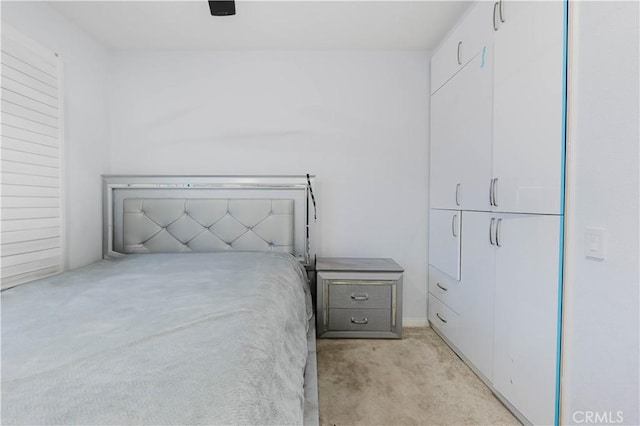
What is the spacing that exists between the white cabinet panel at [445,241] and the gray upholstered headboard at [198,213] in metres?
1.01

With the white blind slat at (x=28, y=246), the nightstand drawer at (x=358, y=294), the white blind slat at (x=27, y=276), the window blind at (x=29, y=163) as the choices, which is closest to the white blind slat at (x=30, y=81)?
the window blind at (x=29, y=163)

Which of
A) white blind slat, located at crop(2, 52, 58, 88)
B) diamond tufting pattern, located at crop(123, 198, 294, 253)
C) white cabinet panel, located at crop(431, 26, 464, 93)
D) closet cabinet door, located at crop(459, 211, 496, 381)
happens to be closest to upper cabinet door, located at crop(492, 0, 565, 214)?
closet cabinet door, located at crop(459, 211, 496, 381)

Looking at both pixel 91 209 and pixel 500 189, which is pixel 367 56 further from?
pixel 91 209

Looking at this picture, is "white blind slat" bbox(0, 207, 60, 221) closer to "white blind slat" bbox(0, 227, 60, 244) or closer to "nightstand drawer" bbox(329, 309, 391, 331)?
"white blind slat" bbox(0, 227, 60, 244)

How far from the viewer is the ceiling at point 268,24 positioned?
83.1 inches

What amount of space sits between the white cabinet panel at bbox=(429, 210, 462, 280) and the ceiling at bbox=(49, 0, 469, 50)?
138 centimetres

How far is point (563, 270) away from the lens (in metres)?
1.30

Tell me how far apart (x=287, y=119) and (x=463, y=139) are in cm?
141

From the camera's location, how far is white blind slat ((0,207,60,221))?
5.92 feet

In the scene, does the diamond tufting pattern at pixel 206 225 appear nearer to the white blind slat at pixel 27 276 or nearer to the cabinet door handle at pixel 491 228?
the white blind slat at pixel 27 276

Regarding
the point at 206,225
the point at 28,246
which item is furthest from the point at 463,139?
the point at 28,246

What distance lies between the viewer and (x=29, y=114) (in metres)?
1.94

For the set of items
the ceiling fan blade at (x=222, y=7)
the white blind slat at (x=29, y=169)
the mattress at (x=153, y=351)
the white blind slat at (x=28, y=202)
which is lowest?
the mattress at (x=153, y=351)

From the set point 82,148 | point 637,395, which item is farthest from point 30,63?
point 637,395
